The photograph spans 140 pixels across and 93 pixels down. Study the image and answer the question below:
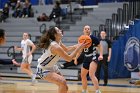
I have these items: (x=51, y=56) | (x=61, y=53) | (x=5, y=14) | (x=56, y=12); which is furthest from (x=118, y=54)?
(x=61, y=53)

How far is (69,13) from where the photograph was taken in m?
24.7

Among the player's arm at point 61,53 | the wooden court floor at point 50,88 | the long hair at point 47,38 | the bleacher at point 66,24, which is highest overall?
the long hair at point 47,38

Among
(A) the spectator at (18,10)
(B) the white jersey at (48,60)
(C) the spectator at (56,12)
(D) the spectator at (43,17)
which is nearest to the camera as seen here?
(B) the white jersey at (48,60)

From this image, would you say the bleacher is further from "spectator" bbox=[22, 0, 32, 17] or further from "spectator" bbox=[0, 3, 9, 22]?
"spectator" bbox=[22, 0, 32, 17]

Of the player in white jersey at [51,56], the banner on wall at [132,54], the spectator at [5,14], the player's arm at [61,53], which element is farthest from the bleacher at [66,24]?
the player's arm at [61,53]

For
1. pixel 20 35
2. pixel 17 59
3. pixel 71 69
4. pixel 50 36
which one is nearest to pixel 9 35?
pixel 20 35

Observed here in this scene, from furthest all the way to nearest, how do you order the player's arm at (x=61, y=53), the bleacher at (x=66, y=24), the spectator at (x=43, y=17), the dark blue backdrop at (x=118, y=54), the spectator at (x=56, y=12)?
1. the spectator at (x=43, y=17)
2. the spectator at (x=56, y=12)
3. the bleacher at (x=66, y=24)
4. the dark blue backdrop at (x=118, y=54)
5. the player's arm at (x=61, y=53)

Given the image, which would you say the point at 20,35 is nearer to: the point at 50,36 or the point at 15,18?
the point at 15,18

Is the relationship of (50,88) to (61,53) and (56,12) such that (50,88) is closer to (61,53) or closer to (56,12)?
(61,53)

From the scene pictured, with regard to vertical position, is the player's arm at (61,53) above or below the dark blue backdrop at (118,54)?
above

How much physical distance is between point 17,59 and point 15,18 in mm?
5049

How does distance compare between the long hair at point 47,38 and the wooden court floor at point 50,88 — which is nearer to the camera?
the long hair at point 47,38

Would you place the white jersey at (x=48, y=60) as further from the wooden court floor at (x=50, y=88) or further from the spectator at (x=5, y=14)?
the spectator at (x=5, y=14)

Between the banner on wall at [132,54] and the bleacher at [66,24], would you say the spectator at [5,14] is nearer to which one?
the bleacher at [66,24]
